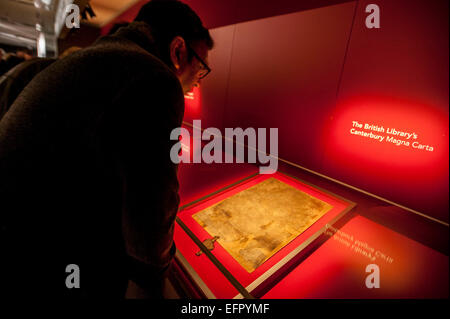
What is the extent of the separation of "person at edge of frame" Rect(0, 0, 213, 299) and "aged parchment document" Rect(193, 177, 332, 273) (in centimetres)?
36

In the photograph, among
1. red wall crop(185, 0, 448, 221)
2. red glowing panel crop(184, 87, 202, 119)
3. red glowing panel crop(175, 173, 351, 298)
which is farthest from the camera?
red glowing panel crop(184, 87, 202, 119)

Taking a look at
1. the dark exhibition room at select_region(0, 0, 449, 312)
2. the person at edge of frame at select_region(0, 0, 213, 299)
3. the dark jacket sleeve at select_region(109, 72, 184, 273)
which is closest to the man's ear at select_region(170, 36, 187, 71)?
the dark exhibition room at select_region(0, 0, 449, 312)

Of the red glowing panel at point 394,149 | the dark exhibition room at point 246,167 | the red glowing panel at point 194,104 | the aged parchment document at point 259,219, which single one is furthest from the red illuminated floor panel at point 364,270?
the red glowing panel at point 194,104

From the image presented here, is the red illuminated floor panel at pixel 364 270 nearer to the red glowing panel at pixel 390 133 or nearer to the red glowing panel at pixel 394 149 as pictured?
the red glowing panel at pixel 394 149

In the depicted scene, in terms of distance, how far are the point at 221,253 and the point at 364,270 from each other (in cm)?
62

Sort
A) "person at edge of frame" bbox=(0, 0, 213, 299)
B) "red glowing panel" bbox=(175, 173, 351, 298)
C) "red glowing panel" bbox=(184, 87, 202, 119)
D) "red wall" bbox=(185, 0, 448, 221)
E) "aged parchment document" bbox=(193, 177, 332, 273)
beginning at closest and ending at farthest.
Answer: "person at edge of frame" bbox=(0, 0, 213, 299) < "red glowing panel" bbox=(175, 173, 351, 298) < "aged parchment document" bbox=(193, 177, 332, 273) < "red wall" bbox=(185, 0, 448, 221) < "red glowing panel" bbox=(184, 87, 202, 119)

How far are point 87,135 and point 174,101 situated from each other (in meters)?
0.26

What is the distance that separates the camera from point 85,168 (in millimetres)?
670

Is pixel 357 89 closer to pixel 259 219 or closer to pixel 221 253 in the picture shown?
pixel 259 219

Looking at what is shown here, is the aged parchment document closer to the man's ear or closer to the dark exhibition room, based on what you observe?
the dark exhibition room

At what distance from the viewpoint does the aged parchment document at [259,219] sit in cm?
100

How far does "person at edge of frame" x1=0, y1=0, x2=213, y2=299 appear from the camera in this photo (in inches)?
25.2

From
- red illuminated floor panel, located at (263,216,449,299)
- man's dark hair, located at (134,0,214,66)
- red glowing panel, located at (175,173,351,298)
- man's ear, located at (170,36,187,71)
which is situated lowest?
red illuminated floor panel, located at (263,216,449,299)

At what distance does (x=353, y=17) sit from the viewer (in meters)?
1.39
